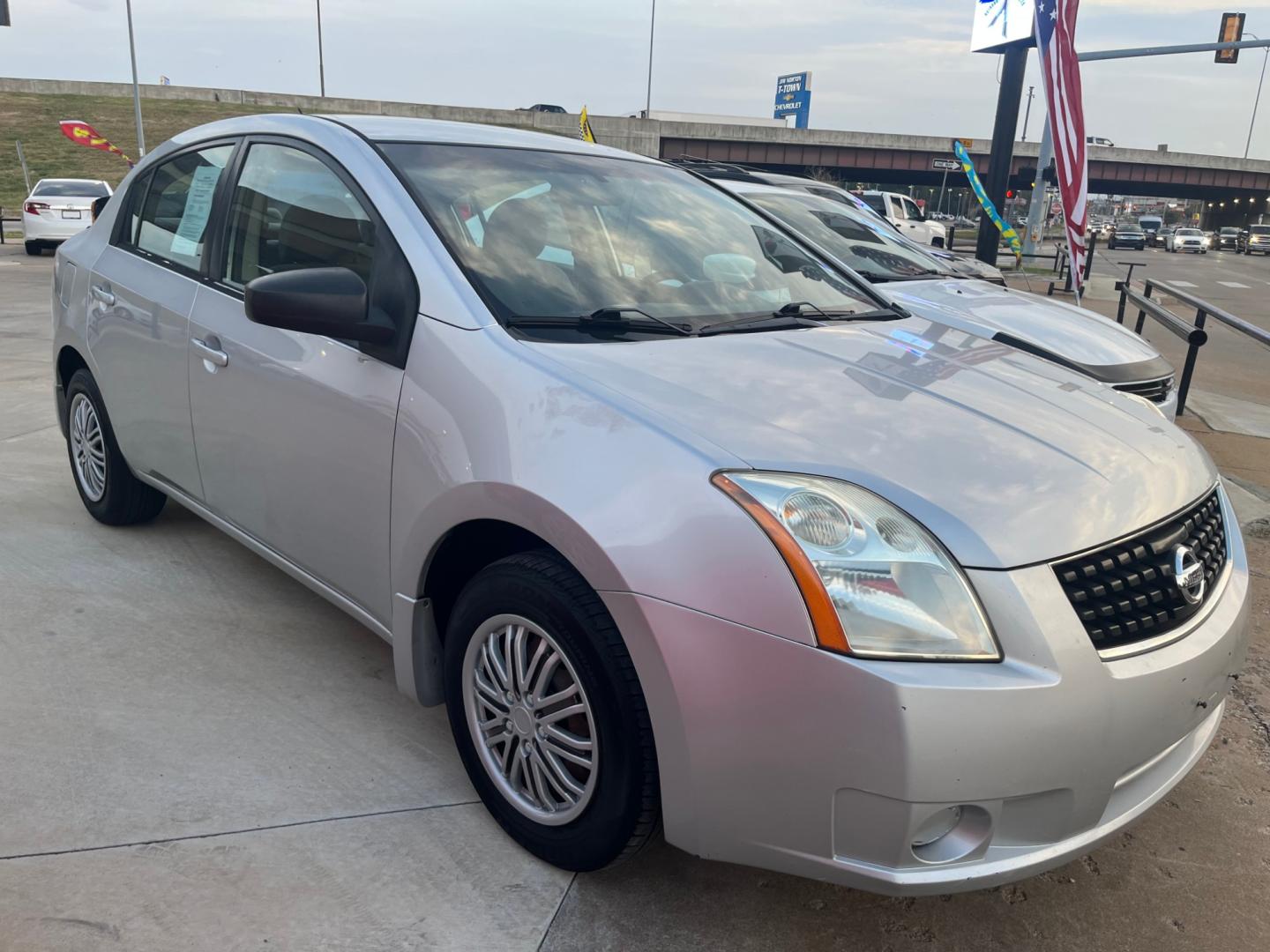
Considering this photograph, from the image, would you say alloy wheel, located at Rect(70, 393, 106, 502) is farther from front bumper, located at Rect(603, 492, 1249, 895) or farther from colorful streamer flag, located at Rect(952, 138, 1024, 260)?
colorful streamer flag, located at Rect(952, 138, 1024, 260)

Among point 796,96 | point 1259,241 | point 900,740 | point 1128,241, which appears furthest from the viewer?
point 796,96

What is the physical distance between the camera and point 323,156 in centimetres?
285

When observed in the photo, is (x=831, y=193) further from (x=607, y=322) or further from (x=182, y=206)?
(x=607, y=322)

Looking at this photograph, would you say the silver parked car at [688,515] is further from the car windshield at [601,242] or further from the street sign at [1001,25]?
the street sign at [1001,25]

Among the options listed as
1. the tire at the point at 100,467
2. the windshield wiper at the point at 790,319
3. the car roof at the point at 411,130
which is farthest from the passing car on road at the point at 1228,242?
the tire at the point at 100,467

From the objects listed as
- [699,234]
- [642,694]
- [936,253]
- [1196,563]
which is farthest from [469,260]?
[936,253]

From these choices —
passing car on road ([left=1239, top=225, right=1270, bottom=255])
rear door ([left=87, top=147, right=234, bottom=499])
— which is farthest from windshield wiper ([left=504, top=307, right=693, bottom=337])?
passing car on road ([left=1239, top=225, right=1270, bottom=255])

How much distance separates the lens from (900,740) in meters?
1.66

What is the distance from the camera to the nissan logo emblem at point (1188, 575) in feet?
6.58

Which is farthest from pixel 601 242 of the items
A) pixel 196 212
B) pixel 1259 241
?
pixel 1259 241

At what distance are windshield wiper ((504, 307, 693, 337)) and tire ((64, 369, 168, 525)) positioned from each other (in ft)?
7.78

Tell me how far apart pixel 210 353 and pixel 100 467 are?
1.48 meters

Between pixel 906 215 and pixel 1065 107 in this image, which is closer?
pixel 1065 107

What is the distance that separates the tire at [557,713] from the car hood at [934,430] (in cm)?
44
